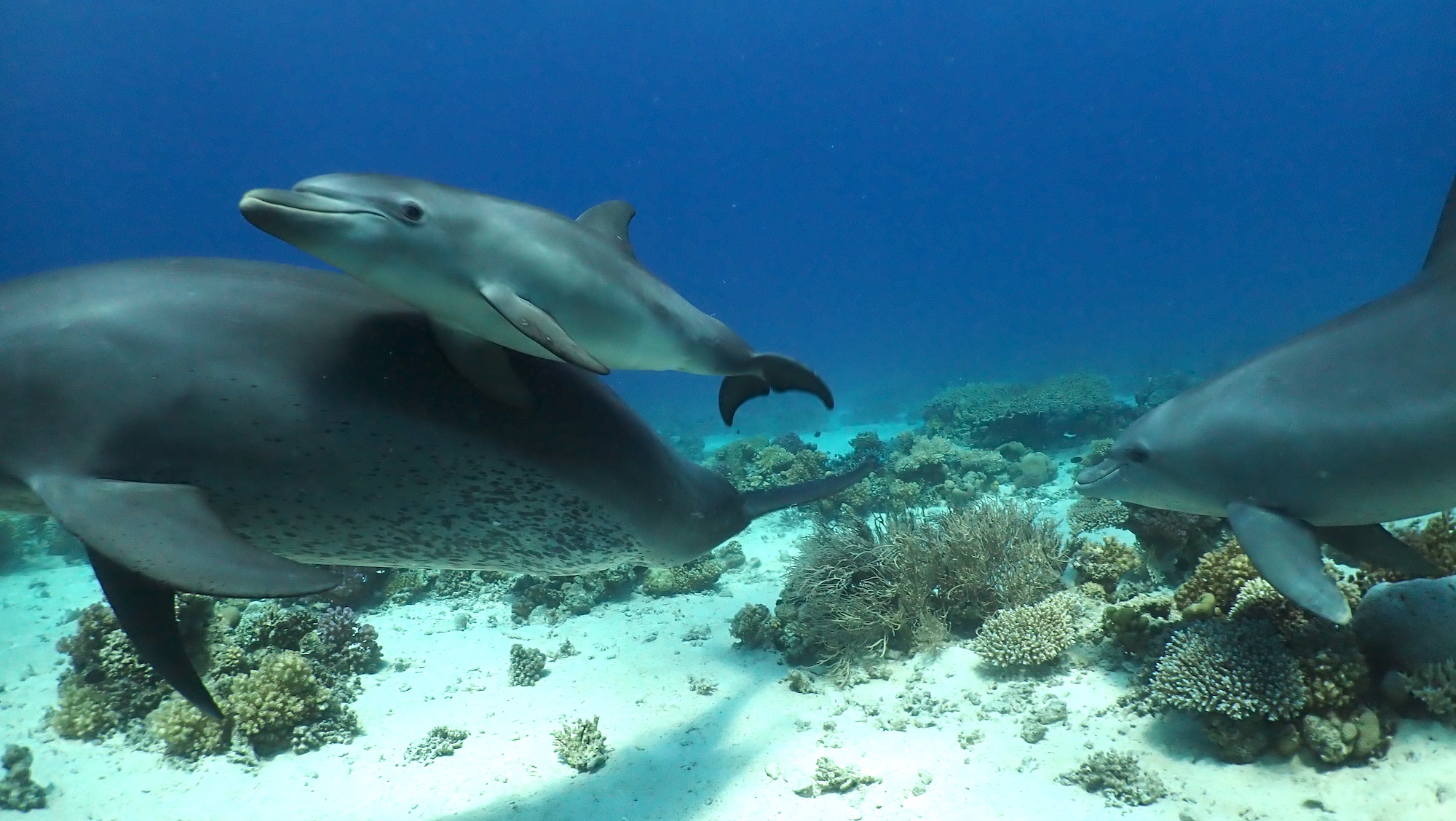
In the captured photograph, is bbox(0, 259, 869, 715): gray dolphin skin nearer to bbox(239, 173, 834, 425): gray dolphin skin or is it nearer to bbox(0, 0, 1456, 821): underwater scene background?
bbox(239, 173, 834, 425): gray dolphin skin

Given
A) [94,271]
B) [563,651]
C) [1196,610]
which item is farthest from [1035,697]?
[94,271]

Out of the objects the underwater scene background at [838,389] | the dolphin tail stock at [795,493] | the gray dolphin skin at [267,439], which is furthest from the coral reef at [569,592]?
the gray dolphin skin at [267,439]

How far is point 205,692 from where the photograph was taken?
2.38 meters

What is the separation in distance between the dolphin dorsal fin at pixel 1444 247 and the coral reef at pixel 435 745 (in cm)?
747

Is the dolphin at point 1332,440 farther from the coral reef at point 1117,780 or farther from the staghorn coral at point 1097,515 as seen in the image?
the staghorn coral at point 1097,515

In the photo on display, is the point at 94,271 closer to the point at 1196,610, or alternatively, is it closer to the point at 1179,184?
the point at 1196,610

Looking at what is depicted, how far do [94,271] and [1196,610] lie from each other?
6.65 meters

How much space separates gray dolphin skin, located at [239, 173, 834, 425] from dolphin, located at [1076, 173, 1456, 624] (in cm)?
293

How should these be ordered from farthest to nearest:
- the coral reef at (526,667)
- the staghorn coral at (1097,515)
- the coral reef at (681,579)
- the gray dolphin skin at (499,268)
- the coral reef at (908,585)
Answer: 1. the coral reef at (681,579)
2. the staghorn coral at (1097,515)
3. the coral reef at (526,667)
4. the coral reef at (908,585)
5. the gray dolphin skin at (499,268)

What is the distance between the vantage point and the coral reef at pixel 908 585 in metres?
6.30

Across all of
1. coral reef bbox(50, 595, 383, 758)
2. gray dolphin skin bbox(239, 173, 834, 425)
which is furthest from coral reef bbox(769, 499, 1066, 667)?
coral reef bbox(50, 595, 383, 758)

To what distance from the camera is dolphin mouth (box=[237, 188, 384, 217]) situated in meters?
2.14

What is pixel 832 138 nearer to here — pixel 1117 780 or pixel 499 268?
pixel 1117 780

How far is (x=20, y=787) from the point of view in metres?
5.30
